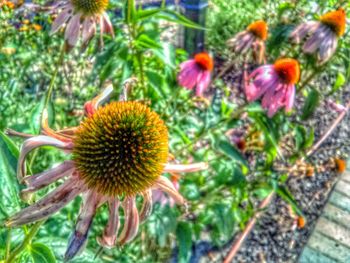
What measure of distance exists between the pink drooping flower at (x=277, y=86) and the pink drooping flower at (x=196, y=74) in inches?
6.6

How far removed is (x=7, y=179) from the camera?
697mm

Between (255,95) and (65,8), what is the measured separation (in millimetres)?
510

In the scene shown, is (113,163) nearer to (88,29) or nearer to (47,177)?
(47,177)

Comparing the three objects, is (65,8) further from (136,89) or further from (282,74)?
(282,74)

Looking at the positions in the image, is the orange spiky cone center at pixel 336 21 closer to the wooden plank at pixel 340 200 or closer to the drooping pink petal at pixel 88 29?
the drooping pink petal at pixel 88 29

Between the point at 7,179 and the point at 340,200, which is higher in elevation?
the point at 7,179

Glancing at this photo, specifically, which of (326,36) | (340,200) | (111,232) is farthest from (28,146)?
(340,200)

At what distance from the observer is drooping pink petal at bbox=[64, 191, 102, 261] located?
61cm

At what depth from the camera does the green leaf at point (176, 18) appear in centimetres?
100

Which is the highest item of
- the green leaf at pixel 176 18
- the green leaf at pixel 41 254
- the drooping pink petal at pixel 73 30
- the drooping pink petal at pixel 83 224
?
the green leaf at pixel 176 18

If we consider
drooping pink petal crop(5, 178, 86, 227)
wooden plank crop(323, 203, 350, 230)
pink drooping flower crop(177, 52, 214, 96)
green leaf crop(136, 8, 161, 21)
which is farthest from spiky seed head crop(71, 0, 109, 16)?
wooden plank crop(323, 203, 350, 230)

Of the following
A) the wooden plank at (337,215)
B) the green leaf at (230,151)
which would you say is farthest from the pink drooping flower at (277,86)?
the wooden plank at (337,215)

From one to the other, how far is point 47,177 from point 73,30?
1.62ft

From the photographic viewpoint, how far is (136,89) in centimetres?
139
